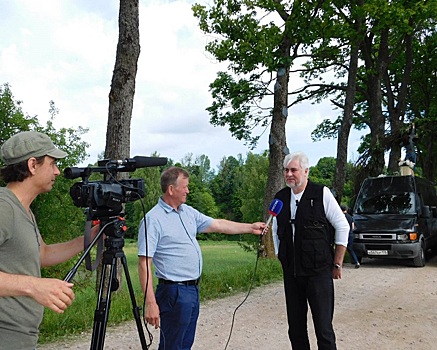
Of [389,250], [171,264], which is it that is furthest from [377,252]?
[171,264]

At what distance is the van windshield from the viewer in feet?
44.7

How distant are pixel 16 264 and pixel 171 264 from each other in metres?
1.65

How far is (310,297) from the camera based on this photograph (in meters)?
4.09

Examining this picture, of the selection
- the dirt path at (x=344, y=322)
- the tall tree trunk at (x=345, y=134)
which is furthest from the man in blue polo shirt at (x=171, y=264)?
the tall tree trunk at (x=345, y=134)

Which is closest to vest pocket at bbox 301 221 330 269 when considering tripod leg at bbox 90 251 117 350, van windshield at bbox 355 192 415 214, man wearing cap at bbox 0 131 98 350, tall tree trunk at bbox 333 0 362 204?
tripod leg at bbox 90 251 117 350

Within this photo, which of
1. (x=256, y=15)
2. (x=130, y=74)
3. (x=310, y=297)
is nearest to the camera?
(x=310, y=297)

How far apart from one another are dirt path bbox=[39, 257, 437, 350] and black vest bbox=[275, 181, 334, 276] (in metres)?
1.78

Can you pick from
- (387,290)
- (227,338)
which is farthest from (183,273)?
(387,290)

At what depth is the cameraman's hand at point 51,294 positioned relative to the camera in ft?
6.35

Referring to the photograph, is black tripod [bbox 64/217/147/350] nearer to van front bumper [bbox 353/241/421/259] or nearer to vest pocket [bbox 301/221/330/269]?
vest pocket [bbox 301/221/330/269]

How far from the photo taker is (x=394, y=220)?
13.2m

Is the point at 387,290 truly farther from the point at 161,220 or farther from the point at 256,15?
the point at 256,15

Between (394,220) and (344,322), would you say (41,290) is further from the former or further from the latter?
A: (394,220)

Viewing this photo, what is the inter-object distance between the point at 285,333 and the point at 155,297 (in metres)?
2.89
